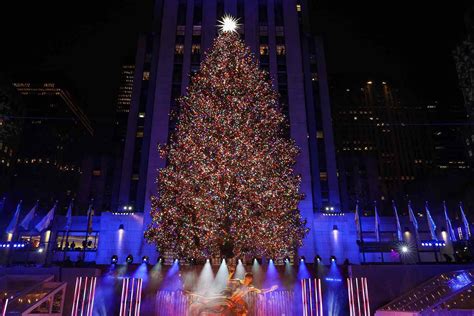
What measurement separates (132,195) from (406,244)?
24.1m

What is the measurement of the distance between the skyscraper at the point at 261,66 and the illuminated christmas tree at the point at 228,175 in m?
10.5

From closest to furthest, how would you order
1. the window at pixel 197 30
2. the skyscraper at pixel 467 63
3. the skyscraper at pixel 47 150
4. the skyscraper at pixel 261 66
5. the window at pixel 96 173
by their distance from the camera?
the skyscraper at pixel 261 66 < the window at pixel 197 30 < the skyscraper at pixel 467 63 < the window at pixel 96 173 < the skyscraper at pixel 47 150

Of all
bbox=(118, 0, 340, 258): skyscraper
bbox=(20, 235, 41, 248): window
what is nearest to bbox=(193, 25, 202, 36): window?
bbox=(118, 0, 340, 258): skyscraper

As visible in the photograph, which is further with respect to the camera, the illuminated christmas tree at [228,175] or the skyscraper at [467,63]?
the skyscraper at [467,63]

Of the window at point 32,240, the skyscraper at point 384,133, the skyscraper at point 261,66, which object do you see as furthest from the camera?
the skyscraper at point 384,133

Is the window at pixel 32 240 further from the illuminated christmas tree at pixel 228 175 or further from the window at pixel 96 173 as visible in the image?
the window at pixel 96 173

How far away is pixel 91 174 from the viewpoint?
51.4 m

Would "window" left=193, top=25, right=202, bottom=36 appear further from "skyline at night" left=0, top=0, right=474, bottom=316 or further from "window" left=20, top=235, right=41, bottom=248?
"window" left=20, top=235, right=41, bottom=248

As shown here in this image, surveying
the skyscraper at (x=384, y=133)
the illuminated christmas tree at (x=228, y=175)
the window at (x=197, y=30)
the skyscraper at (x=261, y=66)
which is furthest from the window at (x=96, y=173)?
the skyscraper at (x=384, y=133)

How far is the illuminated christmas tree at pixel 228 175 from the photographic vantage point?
61.1 feet

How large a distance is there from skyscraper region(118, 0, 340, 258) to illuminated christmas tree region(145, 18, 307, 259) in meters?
10.5

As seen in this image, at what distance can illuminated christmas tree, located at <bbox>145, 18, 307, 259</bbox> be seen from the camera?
18.6 metres

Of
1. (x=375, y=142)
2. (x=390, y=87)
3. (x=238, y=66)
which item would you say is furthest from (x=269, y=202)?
(x=390, y=87)

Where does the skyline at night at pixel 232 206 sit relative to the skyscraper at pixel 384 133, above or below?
below
